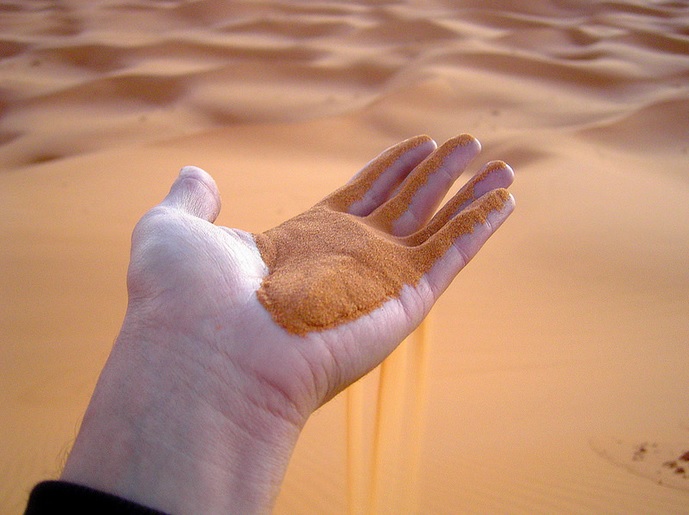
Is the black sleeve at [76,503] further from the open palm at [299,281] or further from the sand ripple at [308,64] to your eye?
the sand ripple at [308,64]

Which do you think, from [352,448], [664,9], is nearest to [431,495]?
[352,448]

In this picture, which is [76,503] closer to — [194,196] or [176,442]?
[176,442]

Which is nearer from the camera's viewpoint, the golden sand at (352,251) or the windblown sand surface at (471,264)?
the golden sand at (352,251)

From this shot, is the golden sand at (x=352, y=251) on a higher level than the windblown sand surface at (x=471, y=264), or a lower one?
higher

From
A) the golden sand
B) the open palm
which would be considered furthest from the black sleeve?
the golden sand

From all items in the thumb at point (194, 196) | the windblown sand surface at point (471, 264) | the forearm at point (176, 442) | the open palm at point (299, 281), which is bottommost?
the windblown sand surface at point (471, 264)

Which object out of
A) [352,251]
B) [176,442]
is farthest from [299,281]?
[176,442]

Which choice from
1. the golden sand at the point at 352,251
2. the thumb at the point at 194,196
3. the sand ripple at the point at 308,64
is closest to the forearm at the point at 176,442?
the golden sand at the point at 352,251

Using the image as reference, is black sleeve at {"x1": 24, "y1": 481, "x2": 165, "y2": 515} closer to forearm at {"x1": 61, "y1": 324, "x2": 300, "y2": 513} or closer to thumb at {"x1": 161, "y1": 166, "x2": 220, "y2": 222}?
forearm at {"x1": 61, "y1": 324, "x2": 300, "y2": 513}
